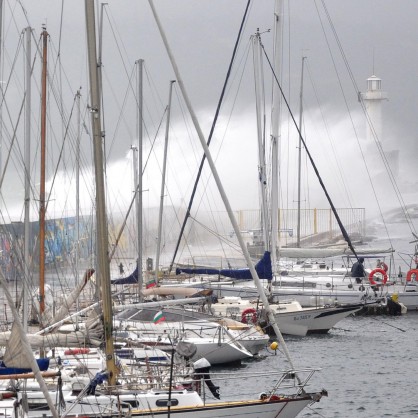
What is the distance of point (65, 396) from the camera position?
2592cm

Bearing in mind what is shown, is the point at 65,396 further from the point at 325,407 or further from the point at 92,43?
the point at 325,407

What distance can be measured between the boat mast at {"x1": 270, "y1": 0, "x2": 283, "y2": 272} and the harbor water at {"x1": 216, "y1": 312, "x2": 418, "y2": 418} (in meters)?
4.73

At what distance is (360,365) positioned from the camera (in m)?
41.7

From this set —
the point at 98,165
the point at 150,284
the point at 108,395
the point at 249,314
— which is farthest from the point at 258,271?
the point at 98,165

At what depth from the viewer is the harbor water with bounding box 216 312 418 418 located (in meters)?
34.0

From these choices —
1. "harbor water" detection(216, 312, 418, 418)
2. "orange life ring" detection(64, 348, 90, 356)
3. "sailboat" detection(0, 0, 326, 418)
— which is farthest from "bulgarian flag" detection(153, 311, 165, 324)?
"sailboat" detection(0, 0, 326, 418)

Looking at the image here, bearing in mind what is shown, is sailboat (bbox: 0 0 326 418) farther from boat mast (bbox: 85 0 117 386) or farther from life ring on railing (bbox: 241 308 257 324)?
life ring on railing (bbox: 241 308 257 324)

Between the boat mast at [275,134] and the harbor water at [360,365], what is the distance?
4.73m

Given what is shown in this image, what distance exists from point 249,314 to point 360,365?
5658 mm

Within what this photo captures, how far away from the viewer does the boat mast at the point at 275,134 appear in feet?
180

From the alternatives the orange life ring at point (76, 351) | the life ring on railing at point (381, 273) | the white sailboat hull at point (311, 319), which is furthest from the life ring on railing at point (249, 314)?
the orange life ring at point (76, 351)

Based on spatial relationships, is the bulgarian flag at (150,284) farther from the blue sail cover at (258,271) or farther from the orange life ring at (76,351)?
the orange life ring at (76,351)

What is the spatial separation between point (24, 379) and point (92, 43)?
21.2ft

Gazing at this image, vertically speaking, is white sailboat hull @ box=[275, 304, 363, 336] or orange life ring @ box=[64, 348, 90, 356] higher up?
orange life ring @ box=[64, 348, 90, 356]
